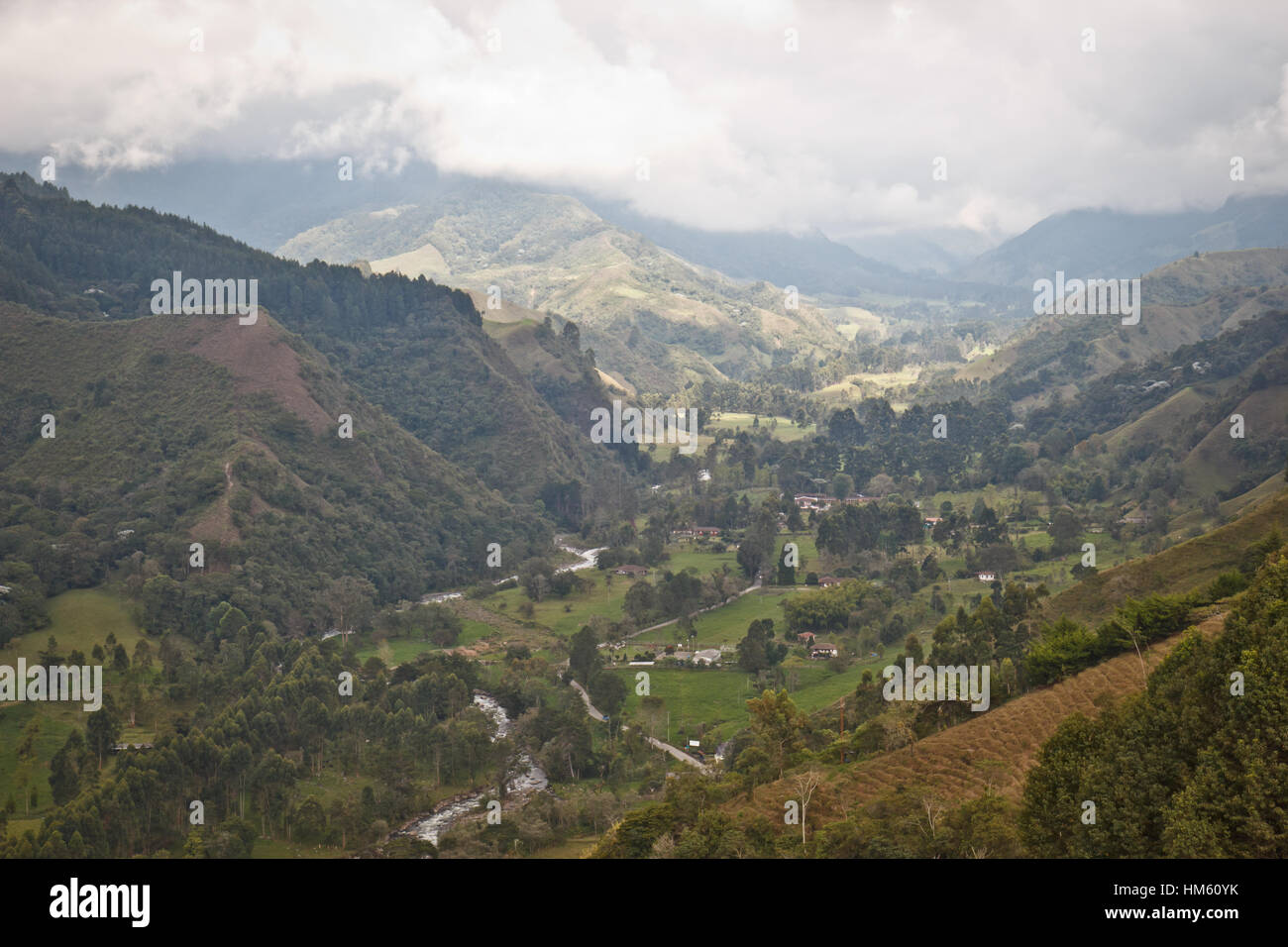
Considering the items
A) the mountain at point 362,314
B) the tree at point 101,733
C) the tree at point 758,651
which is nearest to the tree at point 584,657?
the tree at point 758,651

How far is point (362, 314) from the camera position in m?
150

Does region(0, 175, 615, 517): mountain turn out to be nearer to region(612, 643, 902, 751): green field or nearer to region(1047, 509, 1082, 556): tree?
region(1047, 509, 1082, 556): tree

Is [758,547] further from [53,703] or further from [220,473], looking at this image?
[53,703]

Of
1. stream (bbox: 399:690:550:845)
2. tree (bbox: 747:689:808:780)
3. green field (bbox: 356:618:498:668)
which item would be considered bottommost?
stream (bbox: 399:690:550:845)

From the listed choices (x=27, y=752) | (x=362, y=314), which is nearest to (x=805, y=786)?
(x=27, y=752)

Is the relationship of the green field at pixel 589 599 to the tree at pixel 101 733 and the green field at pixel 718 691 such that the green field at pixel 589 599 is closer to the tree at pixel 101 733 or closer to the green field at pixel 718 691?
the green field at pixel 718 691

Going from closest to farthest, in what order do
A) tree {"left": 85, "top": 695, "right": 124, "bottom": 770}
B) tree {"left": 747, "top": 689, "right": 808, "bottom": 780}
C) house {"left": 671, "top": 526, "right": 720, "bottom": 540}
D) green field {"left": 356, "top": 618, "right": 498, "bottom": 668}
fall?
tree {"left": 747, "top": 689, "right": 808, "bottom": 780}
tree {"left": 85, "top": 695, "right": 124, "bottom": 770}
green field {"left": 356, "top": 618, "right": 498, "bottom": 668}
house {"left": 671, "top": 526, "right": 720, "bottom": 540}

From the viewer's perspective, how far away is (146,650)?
63.0 metres

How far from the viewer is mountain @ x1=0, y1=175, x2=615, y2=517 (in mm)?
125250

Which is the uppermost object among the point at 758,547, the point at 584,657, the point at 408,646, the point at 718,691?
the point at 758,547

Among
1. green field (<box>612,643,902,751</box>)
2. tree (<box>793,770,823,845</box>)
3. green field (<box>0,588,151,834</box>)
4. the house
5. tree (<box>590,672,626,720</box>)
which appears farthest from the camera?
the house

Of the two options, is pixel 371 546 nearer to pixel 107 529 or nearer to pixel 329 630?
pixel 329 630

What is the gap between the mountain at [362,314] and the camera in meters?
125

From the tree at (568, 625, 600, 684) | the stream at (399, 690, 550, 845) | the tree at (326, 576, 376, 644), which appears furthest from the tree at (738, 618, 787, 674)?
the tree at (326, 576, 376, 644)
